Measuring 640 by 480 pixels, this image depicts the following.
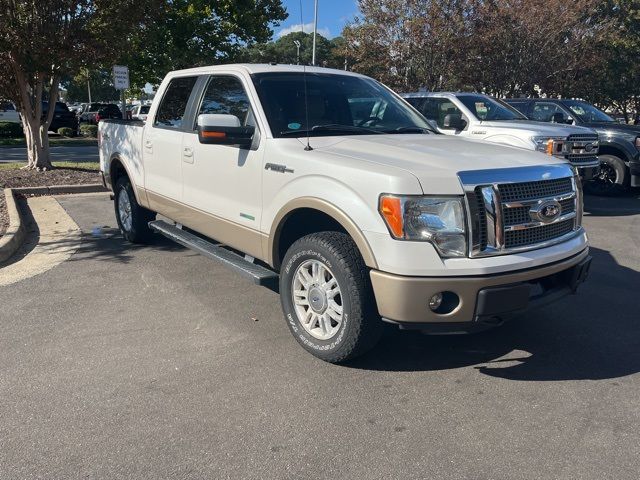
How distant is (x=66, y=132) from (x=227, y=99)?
25.1m

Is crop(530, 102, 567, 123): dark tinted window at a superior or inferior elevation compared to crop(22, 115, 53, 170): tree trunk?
superior

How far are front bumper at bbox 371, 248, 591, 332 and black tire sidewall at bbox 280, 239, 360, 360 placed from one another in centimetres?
22

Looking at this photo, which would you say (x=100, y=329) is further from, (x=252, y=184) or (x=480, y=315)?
(x=480, y=315)

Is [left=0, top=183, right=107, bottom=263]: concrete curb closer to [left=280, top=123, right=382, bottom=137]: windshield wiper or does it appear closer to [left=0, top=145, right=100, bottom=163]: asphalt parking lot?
[left=280, top=123, right=382, bottom=137]: windshield wiper

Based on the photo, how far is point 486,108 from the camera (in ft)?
34.3

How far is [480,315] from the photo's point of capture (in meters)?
3.21

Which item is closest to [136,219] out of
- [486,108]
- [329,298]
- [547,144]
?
[329,298]

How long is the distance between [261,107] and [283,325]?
170 centimetres

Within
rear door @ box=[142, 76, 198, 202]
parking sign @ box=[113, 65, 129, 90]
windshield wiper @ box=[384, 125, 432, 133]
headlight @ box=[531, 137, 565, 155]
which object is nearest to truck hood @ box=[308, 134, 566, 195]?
windshield wiper @ box=[384, 125, 432, 133]

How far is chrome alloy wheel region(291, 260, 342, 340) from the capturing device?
3670 mm

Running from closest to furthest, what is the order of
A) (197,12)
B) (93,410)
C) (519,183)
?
(93,410) → (519,183) → (197,12)

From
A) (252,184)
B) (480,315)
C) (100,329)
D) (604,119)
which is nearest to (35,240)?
(100,329)

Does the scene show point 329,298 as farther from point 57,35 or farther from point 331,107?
point 57,35

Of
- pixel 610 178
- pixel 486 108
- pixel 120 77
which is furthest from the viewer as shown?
pixel 120 77
